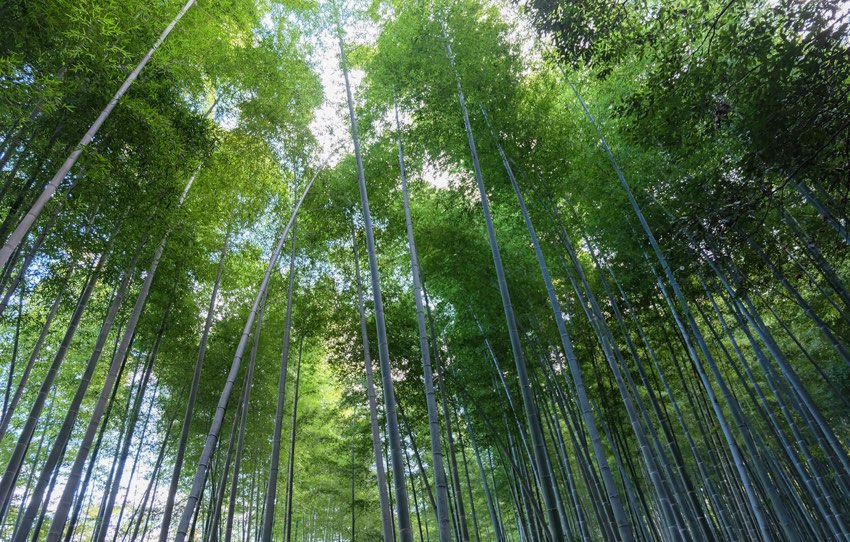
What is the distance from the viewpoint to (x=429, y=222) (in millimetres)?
6023

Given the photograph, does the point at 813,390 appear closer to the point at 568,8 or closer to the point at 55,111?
the point at 568,8

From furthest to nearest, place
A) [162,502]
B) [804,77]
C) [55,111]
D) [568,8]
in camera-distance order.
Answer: [162,502], [55,111], [568,8], [804,77]

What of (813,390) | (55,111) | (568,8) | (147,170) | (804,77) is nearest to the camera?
(804,77)

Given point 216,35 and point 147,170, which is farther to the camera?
point 216,35

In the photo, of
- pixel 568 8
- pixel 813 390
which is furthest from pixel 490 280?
pixel 813 390

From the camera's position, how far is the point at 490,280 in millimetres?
5930

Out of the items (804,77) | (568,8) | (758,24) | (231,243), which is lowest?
(804,77)

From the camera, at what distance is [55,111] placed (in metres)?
3.27

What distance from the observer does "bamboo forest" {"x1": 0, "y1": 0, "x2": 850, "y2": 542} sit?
2.73m

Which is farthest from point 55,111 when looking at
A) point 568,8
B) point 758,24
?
point 758,24

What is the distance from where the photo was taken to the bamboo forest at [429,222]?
273 cm

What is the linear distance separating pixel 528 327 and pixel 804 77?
4455mm

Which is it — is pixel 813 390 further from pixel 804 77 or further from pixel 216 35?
pixel 216 35

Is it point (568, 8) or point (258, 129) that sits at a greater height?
point (258, 129)
